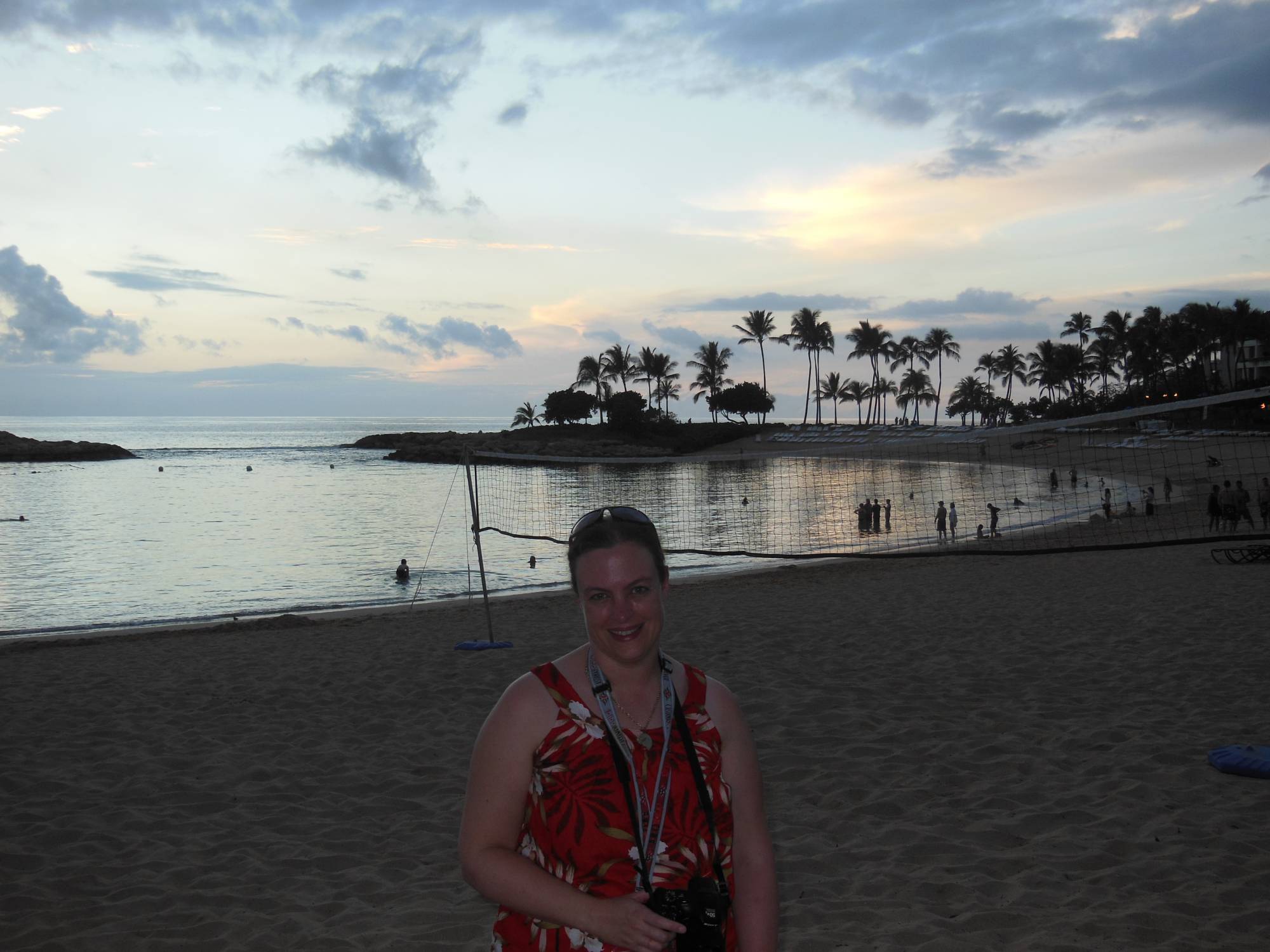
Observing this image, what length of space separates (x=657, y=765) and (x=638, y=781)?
0.16ft

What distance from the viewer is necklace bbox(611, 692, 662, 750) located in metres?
1.68

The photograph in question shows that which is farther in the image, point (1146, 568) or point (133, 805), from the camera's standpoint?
point (1146, 568)

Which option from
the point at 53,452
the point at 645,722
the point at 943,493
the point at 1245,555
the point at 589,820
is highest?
the point at 53,452

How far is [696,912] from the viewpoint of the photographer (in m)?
1.53

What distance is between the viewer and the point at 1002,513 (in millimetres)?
32469

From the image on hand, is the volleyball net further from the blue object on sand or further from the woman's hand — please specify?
the woman's hand

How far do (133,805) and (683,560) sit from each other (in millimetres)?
18764

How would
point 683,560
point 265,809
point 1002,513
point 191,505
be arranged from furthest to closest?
point 191,505
point 1002,513
point 683,560
point 265,809

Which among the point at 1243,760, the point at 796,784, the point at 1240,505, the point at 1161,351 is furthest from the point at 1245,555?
the point at 1161,351

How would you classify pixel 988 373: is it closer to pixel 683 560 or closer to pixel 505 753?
pixel 683 560

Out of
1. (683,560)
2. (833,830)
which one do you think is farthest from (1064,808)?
(683,560)

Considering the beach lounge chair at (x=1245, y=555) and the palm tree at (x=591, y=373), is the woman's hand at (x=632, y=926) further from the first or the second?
the palm tree at (x=591, y=373)

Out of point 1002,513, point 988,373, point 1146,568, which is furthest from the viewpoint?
point 988,373

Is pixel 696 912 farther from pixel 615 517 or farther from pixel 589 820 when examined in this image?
pixel 615 517
